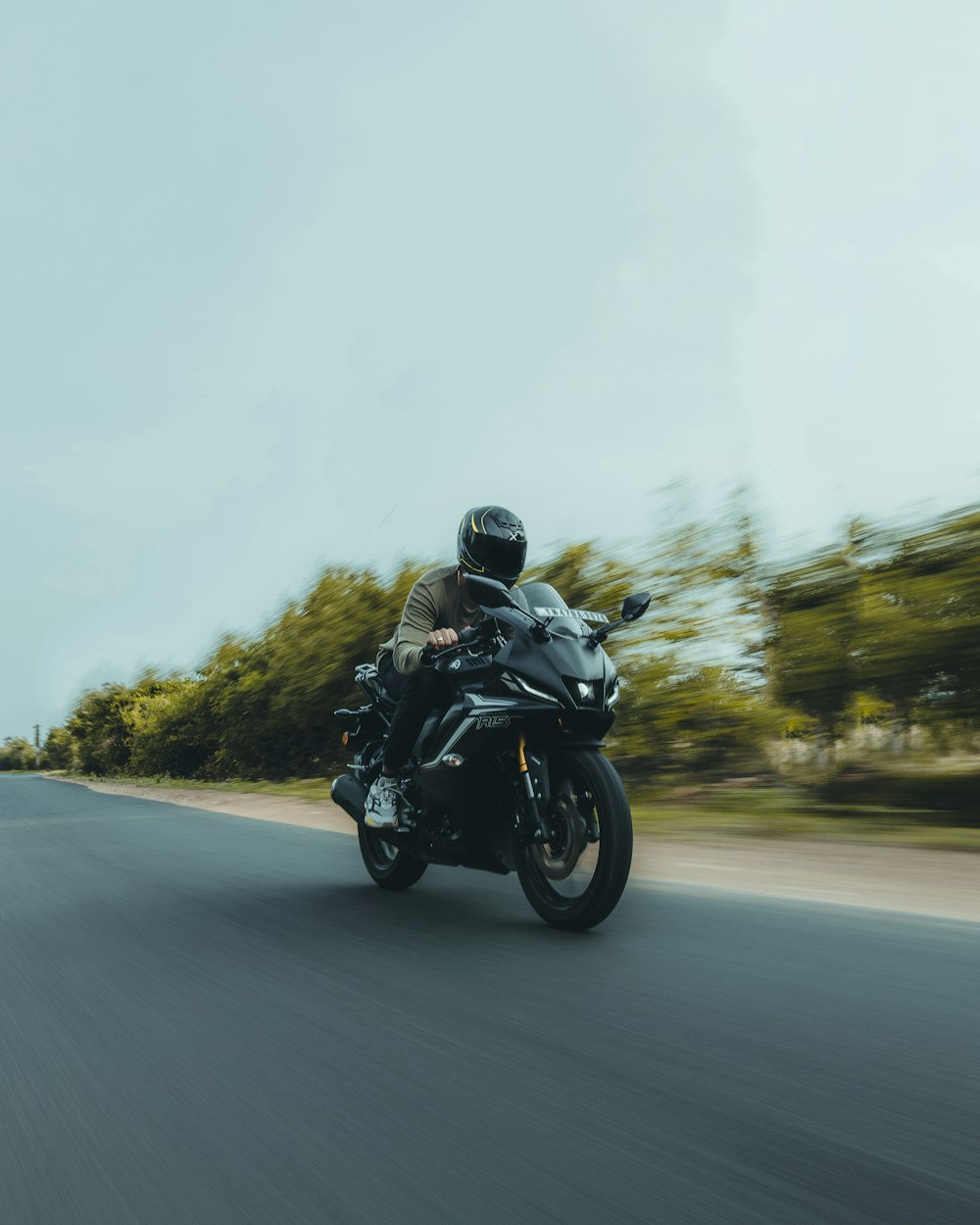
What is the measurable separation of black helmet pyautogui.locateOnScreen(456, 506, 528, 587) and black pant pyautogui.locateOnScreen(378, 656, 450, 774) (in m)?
0.61

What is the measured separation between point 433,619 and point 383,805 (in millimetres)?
1005

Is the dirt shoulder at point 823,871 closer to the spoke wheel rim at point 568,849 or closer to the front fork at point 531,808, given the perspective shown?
the spoke wheel rim at point 568,849

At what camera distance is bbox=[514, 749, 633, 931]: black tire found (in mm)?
4484

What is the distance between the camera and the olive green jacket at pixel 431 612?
564 centimetres

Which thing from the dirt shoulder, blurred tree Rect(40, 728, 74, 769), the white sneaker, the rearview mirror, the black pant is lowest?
the dirt shoulder

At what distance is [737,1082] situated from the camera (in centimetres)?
291

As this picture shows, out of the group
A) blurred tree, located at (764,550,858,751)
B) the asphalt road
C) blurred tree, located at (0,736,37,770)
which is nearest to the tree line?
blurred tree, located at (764,550,858,751)

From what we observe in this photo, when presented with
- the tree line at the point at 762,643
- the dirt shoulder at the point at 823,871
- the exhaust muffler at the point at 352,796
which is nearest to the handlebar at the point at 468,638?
the exhaust muffler at the point at 352,796

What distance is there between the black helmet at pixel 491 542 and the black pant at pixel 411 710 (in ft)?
2.00

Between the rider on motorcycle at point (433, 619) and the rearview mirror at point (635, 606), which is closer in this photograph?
the rearview mirror at point (635, 606)

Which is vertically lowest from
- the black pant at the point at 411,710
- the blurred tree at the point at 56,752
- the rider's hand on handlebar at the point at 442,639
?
the black pant at the point at 411,710

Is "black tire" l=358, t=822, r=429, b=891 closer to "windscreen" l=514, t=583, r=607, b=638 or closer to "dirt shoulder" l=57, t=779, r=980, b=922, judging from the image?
"dirt shoulder" l=57, t=779, r=980, b=922

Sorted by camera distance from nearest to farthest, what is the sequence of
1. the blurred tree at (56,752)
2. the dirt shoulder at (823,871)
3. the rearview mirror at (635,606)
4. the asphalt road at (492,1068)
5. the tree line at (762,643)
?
the asphalt road at (492,1068)
the rearview mirror at (635,606)
the dirt shoulder at (823,871)
the tree line at (762,643)
the blurred tree at (56,752)

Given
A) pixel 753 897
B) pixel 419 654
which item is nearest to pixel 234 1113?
pixel 419 654
